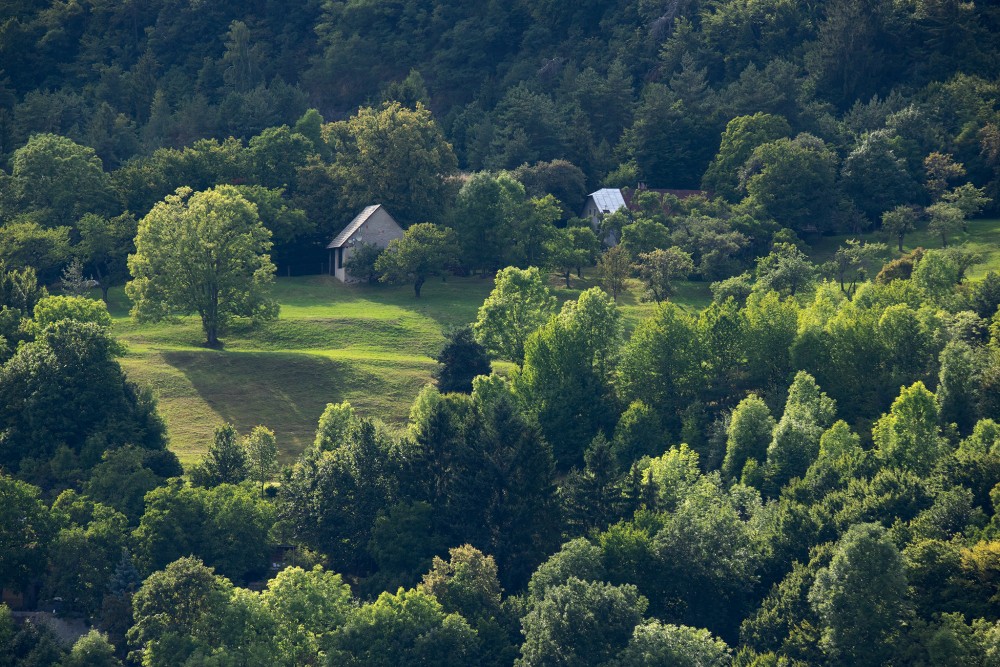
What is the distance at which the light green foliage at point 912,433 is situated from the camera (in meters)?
93.0

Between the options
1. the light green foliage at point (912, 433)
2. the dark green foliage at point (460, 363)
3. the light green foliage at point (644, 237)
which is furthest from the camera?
the light green foliage at point (644, 237)

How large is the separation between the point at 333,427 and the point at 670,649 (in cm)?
2824

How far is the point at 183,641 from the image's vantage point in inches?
3329

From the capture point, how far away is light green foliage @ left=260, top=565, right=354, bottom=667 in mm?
85500

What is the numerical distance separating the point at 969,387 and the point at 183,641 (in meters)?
46.3

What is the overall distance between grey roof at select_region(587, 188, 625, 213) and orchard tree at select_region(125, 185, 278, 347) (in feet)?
116

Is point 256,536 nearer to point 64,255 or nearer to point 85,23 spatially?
point 64,255

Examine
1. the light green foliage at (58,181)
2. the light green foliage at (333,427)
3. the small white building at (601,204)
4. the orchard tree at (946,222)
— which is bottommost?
the light green foliage at (333,427)

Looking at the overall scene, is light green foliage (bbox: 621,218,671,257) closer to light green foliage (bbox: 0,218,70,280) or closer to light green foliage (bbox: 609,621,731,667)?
light green foliage (bbox: 0,218,70,280)

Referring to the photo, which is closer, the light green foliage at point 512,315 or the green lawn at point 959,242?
the light green foliage at point 512,315

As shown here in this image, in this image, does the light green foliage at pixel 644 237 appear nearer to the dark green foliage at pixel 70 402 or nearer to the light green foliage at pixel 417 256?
the light green foliage at pixel 417 256

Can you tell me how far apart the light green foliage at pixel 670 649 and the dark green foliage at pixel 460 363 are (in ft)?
96.5

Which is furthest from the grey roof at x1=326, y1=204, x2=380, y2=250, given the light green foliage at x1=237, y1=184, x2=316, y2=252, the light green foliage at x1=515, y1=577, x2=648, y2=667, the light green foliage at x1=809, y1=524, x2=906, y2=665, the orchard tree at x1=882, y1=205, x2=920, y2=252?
the light green foliage at x1=809, y1=524, x2=906, y2=665

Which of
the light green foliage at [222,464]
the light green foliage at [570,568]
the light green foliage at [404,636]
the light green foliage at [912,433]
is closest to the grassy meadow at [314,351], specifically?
the light green foliage at [222,464]
